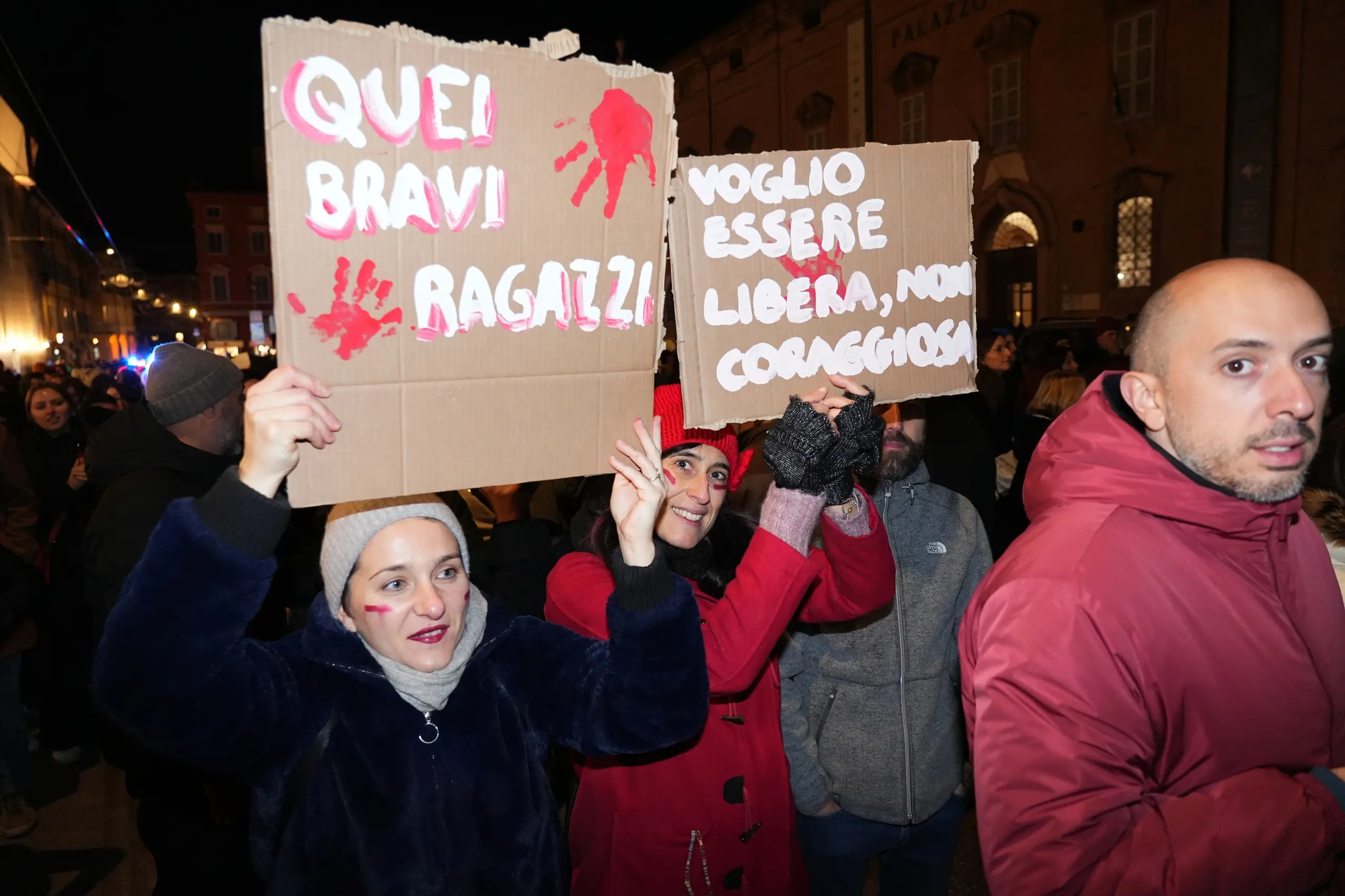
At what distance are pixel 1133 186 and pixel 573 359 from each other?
1795 cm

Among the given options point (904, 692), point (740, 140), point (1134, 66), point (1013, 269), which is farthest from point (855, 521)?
point (740, 140)

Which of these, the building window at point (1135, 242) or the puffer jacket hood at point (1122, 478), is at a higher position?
the building window at point (1135, 242)

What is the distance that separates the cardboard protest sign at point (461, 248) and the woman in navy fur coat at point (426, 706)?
0.38ft

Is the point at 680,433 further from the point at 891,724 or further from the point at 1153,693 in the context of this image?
the point at 1153,693

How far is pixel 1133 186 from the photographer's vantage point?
1675 centimetres

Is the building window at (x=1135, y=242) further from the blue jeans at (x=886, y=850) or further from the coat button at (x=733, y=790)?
the coat button at (x=733, y=790)

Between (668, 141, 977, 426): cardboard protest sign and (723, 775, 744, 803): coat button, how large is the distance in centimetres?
97

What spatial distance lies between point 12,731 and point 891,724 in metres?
4.58

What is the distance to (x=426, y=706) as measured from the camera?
195cm

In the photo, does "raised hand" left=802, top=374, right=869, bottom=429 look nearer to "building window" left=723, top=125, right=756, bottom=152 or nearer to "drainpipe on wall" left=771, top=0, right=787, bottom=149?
"drainpipe on wall" left=771, top=0, right=787, bottom=149

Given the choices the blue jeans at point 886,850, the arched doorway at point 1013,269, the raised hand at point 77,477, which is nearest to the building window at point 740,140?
the arched doorway at point 1013,269

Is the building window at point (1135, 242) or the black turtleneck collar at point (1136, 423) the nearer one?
the black turtleneck collar at point (1136, 423)

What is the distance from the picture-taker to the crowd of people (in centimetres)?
152

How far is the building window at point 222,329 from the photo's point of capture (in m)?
65.0
